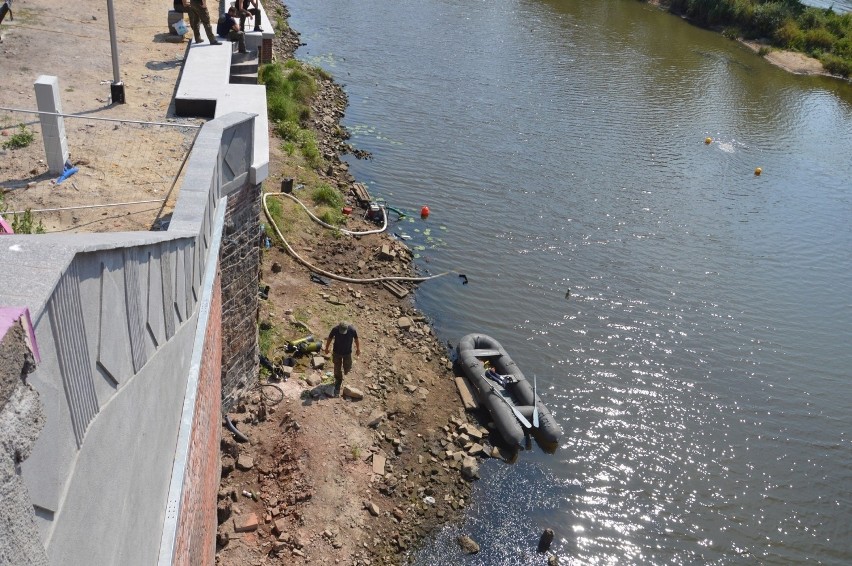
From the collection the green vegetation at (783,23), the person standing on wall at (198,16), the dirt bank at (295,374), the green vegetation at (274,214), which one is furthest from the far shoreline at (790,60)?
the person standing on wall at (198,16)

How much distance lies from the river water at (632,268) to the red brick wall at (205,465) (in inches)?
143

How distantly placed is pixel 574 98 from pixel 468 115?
195 inches

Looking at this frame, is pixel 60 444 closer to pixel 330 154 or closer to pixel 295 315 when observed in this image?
pixel 295 315

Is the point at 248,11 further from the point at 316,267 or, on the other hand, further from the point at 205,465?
the point at 205,465

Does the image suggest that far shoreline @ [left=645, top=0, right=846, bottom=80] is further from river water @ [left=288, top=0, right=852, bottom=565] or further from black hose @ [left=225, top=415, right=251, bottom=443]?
black hose @ [left=225, top=415, right=251, bottom=443]

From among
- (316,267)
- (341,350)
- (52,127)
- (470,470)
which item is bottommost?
(470,470)

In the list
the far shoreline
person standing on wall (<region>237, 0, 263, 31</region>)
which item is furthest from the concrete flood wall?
the far shoreline

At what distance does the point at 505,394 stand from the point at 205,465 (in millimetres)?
6783

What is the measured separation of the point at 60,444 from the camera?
2688 millimetres

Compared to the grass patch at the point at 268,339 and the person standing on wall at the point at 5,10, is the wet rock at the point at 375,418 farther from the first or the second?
the person standing on wall at the point at 5,10

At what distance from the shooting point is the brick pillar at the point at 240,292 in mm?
8633

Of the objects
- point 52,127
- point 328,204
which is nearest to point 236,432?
point 52,127

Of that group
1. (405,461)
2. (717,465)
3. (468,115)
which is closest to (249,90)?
(405,461)

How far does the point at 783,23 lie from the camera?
126ft
